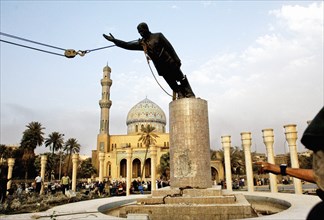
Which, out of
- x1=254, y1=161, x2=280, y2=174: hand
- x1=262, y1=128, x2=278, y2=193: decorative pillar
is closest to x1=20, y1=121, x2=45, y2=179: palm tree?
x1=262, y1=128, x2=278, y2=193: decorative pillar

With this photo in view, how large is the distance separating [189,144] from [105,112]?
174ft

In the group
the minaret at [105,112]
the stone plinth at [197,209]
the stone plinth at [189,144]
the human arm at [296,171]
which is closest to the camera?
the human arm at [296,171]

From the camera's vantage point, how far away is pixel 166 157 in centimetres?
5262

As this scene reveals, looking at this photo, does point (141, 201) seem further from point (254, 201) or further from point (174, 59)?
point (254, 201)

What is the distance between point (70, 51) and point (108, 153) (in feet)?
182

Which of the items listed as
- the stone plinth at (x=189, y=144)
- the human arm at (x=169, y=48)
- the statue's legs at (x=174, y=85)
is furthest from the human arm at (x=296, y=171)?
the statue's legs at (x=174, y=85)

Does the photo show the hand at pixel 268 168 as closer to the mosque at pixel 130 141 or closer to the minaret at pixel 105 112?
the mosque at pixel 130 141

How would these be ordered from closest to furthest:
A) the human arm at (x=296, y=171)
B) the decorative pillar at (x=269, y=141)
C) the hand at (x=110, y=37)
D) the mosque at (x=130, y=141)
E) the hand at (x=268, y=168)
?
the human arm at (x=296, y=171)
the hand at (x=268, y=168)
the hand at (x=110, y=37)
the decorative pillar at (x=269, y=141)
the mosque at (x=130, y=141)

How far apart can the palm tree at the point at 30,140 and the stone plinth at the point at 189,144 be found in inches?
1782

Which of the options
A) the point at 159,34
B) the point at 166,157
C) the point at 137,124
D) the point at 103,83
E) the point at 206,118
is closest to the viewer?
the point at 159,34

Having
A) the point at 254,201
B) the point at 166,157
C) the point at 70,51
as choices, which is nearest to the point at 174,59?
the point at 70,51

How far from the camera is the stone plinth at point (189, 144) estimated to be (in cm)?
922

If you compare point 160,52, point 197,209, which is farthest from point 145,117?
point 197,209

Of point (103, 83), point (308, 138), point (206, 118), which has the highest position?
point (103, 83)
